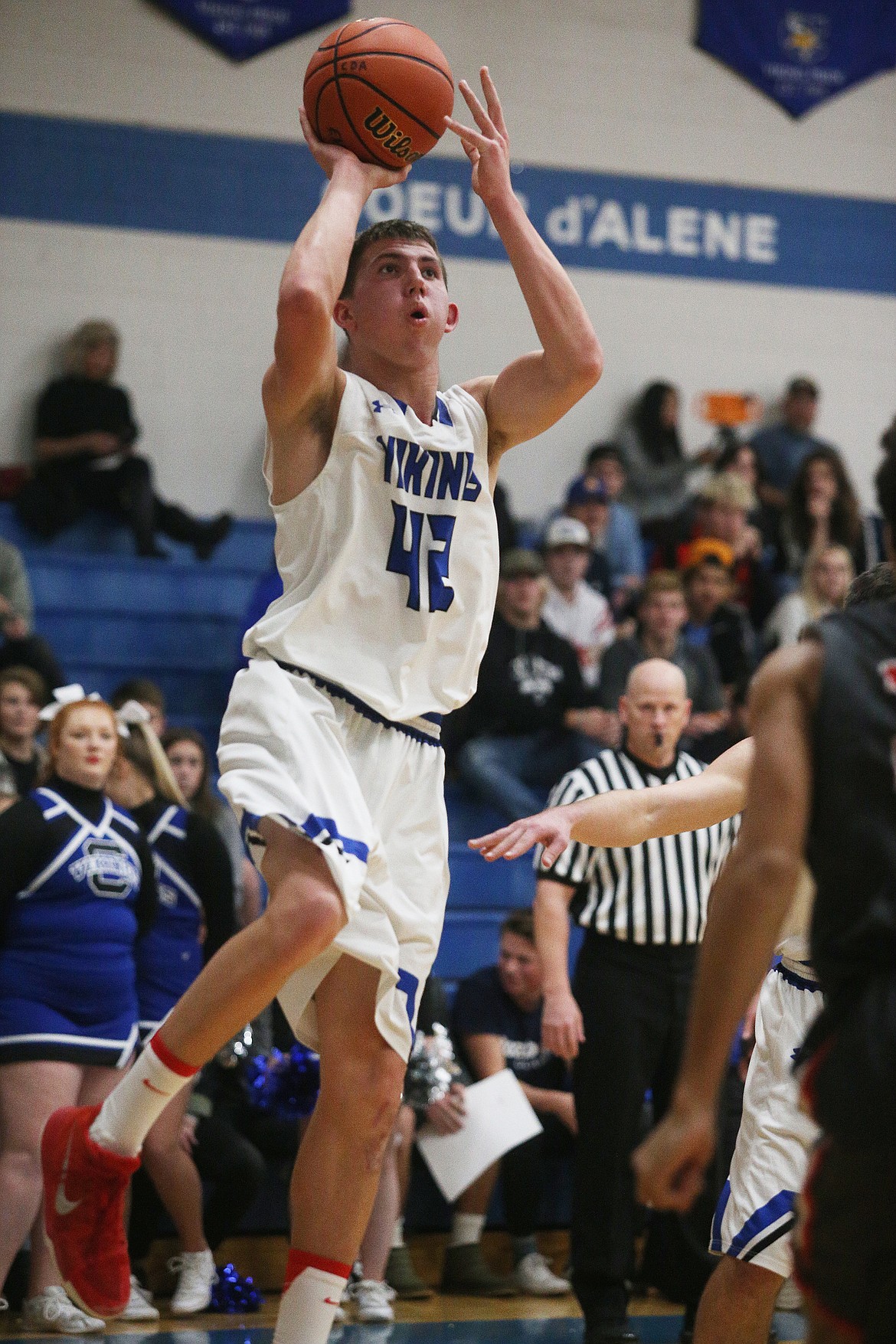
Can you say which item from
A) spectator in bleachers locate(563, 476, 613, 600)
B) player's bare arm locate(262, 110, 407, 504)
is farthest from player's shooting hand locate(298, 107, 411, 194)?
spectator in bleachers locate(563, 476, 613, 600)

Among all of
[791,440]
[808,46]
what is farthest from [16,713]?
[808,46]

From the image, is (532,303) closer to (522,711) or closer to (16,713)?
(16,713)

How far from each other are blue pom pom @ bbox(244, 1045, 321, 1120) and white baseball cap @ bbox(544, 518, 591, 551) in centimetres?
517

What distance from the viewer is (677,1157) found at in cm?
242

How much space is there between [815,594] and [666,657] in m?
1.55

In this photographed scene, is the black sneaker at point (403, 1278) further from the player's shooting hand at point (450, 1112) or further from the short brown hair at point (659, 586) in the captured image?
the short brown hair at point (659, 586)

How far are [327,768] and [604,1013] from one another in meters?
2.86

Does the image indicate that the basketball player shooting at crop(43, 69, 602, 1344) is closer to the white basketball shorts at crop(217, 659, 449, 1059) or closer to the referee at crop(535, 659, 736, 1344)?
the white basketball shorts at crop(217, 659, 449, 1059)

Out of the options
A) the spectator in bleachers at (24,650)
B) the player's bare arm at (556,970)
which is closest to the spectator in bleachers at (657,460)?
the spectator in bleachers at (24,650)

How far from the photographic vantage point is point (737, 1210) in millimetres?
4117

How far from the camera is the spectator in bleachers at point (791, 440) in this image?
1394 centimetres

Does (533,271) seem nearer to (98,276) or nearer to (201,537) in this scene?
(201,537)

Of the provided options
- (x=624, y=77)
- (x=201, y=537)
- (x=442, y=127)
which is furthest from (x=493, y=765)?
(x=624, y=77)

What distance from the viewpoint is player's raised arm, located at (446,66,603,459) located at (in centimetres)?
380
